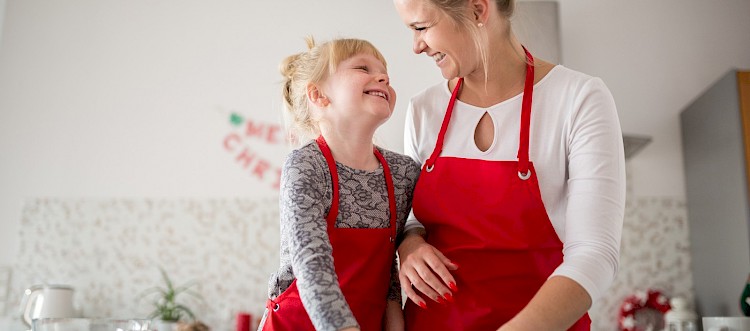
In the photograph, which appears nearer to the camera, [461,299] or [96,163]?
[461,299]

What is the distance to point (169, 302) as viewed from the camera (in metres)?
3.88

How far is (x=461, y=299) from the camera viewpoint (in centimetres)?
117

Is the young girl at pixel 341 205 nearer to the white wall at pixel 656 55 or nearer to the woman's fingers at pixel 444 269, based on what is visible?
the woman's fingers at pixel 444 269

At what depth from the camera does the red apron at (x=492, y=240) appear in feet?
3.77

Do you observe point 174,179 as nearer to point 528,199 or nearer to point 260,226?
point 260,226

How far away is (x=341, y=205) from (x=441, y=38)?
0.34 metres

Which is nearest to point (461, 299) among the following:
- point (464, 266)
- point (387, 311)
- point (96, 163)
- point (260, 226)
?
point (464, 266)

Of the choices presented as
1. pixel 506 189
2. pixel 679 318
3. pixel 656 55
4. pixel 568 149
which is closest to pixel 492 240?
pixel 506 189

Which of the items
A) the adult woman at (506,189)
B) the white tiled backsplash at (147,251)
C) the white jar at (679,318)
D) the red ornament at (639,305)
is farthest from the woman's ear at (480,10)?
the white tiled backsplash at (147,251)

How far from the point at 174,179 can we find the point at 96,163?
484 millimetres

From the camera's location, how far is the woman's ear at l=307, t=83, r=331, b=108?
1.43 metres

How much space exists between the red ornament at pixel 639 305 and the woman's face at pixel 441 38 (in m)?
2.70

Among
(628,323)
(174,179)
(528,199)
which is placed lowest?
(628,323)

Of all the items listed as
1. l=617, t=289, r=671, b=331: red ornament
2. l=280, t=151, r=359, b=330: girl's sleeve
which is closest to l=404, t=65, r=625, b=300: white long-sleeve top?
l=280, t=151, r=359, b=330: girl's sleeve
